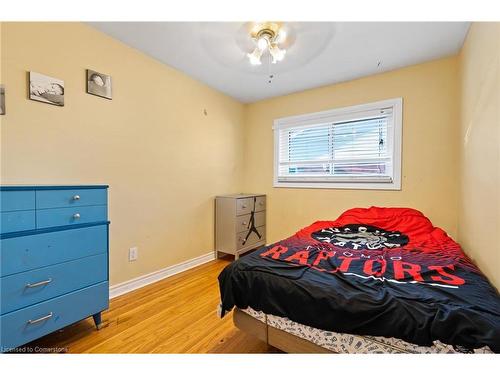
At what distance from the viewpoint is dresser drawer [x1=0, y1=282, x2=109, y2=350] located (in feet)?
3.96

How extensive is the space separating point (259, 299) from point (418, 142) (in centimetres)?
240

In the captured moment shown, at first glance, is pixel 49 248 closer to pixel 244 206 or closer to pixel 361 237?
pixel 244 206

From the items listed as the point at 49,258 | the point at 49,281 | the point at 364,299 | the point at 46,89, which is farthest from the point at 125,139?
the point at 364,299

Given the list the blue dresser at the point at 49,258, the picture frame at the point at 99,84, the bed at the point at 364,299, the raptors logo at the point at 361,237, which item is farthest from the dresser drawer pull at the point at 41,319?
the raptors logo at the point at 361,237

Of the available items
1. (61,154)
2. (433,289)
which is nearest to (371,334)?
(433,289)

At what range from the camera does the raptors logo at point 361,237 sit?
71.5 inches

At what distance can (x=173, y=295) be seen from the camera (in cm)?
213

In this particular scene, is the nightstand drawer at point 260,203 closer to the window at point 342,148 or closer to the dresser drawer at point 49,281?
the window at point 342,148

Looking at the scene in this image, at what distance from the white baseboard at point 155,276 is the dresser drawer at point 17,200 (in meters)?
1.10

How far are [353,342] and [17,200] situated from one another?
1.81 meters

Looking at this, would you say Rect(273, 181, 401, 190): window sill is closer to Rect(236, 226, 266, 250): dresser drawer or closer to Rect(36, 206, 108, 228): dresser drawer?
Rect(236, 226, 266, 250): dresser drawer

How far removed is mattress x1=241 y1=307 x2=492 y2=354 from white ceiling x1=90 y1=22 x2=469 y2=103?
6.69ft

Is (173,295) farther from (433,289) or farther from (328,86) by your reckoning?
(328,86)

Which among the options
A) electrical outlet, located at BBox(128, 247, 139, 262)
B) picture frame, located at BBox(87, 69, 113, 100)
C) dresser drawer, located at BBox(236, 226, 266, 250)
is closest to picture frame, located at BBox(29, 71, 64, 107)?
picture frame, located at BBox(87, 69, 113, 100)
